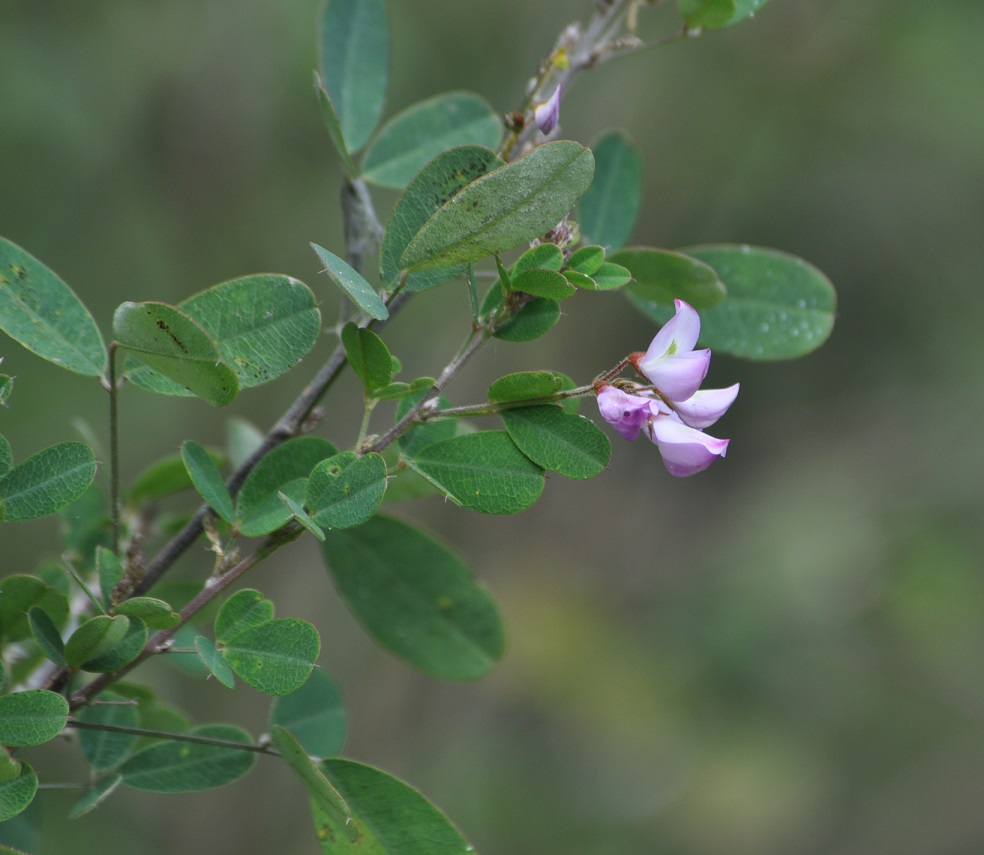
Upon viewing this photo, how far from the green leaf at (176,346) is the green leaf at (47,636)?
0.55 feet

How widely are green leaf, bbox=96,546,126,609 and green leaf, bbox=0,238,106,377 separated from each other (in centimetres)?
11

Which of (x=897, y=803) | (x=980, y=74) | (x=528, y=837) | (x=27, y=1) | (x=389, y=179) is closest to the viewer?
(x=389, y=179)

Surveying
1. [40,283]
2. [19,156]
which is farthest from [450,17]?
[40,283]

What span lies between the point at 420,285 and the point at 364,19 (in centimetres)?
37

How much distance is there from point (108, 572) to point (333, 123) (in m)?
0.34

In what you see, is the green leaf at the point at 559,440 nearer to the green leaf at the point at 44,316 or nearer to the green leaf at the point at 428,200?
the green leaf at the point at 428,200

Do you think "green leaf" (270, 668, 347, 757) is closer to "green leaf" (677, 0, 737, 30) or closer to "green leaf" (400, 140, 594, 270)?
"green leaf" (400, 140, 594, 270)

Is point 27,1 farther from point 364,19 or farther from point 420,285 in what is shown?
point 420,285

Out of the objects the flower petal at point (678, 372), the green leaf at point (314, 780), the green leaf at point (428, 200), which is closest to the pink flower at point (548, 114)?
the green leaf at point (428, 200)

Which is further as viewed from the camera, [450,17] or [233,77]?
[450,17]

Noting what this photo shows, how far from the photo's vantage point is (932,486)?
11.9 ft

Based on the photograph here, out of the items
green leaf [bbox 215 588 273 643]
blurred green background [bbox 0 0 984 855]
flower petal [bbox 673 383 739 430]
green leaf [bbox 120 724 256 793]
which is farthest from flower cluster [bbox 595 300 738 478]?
blurred green background [bbox 0 0 984 855]

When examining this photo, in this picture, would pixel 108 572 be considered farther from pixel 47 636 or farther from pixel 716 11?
pixel 716 11

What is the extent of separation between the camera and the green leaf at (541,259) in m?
0.52
